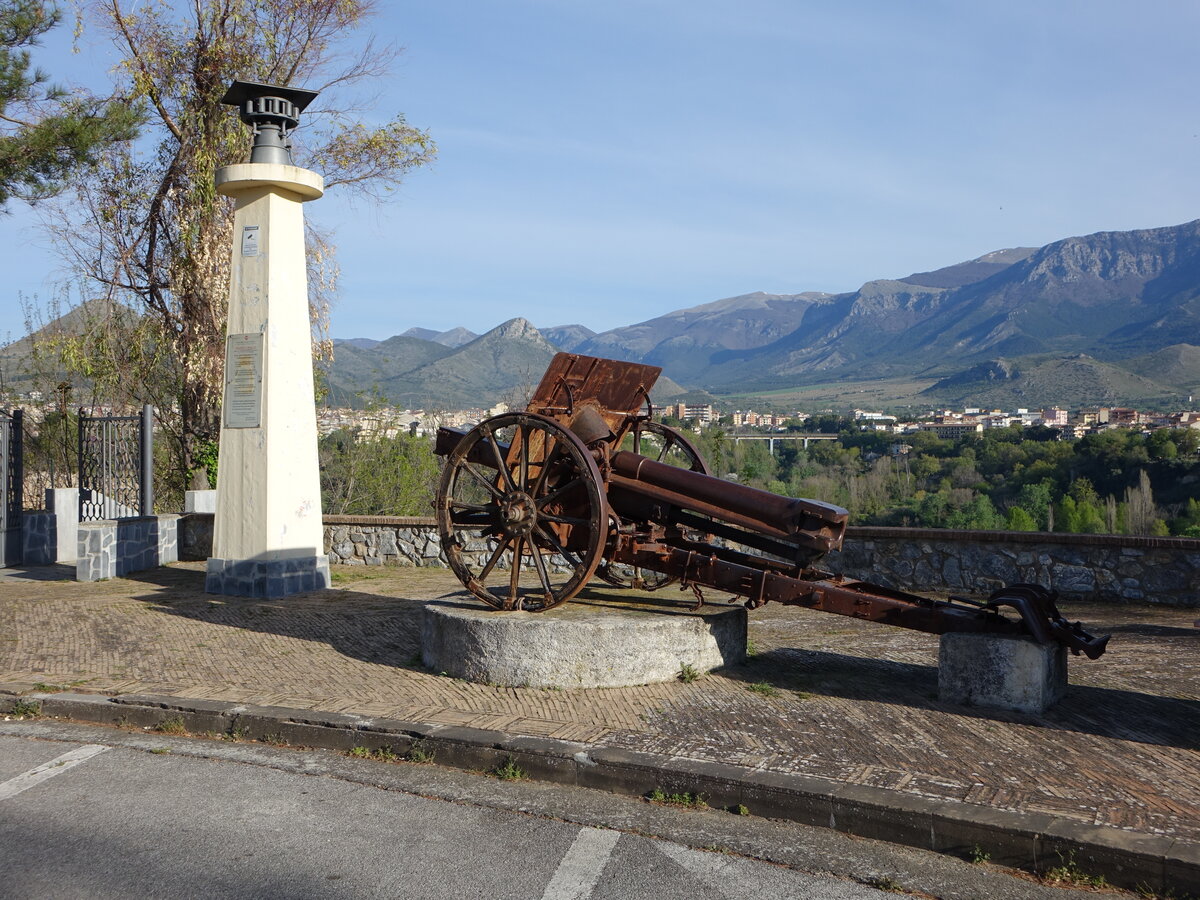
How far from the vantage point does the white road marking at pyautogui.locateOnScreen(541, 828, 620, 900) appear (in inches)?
150

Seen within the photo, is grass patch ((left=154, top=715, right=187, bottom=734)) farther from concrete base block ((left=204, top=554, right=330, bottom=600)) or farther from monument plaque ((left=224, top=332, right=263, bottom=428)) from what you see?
monument plaque ((left=224, top=332, right=263, bottom=428))

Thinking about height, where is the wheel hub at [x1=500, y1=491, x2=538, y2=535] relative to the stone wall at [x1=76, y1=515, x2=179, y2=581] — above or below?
above

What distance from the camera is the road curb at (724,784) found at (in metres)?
3.92

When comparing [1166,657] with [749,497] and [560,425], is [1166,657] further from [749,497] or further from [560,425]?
[560,425]

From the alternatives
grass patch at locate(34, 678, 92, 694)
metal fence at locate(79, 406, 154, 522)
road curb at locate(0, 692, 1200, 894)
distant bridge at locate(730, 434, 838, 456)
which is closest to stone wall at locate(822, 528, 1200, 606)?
road curb at locate(0, 692, 1200, 894)

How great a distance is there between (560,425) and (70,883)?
3906 millimetres

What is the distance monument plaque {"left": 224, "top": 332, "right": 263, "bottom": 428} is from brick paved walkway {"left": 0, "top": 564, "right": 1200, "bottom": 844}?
183cm

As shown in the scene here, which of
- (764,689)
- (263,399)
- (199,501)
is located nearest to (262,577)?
(263,399)

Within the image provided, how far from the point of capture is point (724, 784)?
4734 mm

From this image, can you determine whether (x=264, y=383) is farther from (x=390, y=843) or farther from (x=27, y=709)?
(x=390, y=843)

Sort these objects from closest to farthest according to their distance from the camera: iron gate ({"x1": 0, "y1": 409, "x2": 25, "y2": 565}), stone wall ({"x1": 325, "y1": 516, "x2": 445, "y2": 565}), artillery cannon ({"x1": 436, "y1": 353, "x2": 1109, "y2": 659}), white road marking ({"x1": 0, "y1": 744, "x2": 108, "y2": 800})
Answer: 1. white road marking ({"x1": 0, "y1": 744, "x2": 108, "y2": 800})
2. artillery cannon ({"x1": 436, "y1": 353, "x2": 1109, "y2": 659})
3. stone wall ({"x1": 325, "y1": 516, "x2": 445, "y2": 565})
4. iron gate ({"x1": 0, "y1": 409, "x2": 25, "y2": 565})

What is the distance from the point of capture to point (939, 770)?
4871 mm

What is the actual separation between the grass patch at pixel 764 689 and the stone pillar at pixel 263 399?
5.61 m

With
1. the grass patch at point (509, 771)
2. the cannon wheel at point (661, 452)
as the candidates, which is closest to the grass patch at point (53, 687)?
the grass patch at point (509, 771)
